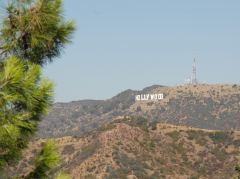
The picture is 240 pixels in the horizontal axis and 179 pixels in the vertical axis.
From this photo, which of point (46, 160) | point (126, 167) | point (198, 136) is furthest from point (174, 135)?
point (46, 160)

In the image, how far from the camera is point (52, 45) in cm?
926

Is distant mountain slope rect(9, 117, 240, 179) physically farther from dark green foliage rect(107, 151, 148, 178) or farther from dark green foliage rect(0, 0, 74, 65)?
dark green foliage rect(0, 0, 74, 65)

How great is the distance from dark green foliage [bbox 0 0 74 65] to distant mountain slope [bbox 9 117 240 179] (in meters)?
116

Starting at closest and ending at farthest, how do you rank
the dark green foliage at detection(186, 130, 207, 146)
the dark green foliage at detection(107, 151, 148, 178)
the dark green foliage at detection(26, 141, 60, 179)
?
the dark green foliage at detection(26, 141, 60, 179) → the dark green foliage at detection(107, 151, 148, 178) → the dark green foliage at detection(186, 130, 207, 146)

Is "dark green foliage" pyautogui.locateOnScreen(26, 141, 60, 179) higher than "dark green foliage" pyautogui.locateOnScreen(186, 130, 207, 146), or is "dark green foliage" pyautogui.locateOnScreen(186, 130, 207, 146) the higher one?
"dark green foliage" pyautogui.locateOnScreen(26, 141, 60, 179)

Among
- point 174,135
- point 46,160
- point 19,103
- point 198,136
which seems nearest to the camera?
point 19,103

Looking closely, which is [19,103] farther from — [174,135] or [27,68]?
[174,135]

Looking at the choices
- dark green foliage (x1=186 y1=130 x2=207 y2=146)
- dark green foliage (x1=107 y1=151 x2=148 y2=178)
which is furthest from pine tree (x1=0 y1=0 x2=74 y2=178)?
dark green foliage (x1=186 y1=130 x2=207 y2=146)

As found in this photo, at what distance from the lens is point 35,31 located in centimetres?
886

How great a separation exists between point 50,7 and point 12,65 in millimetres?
1882

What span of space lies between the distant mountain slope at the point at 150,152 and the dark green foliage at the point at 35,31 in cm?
11635

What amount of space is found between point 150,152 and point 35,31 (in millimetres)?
140319

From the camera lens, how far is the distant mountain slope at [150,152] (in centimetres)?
13350

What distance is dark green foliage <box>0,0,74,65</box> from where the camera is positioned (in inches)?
347
